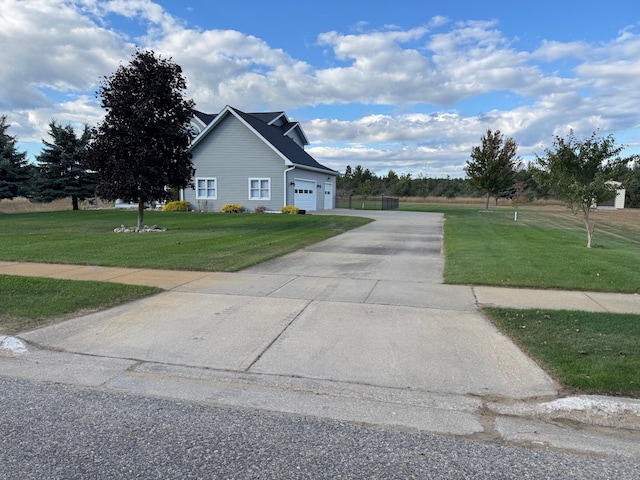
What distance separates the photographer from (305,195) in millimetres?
30875

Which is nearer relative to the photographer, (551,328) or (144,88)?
(551,328)

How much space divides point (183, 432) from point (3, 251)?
36.2 feet

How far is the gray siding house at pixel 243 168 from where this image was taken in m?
28.4

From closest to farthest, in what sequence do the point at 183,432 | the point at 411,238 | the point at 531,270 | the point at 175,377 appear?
1. the point at 183,432
2. the point at 175,377
3. the point at 531,270
4. the point at 411,238

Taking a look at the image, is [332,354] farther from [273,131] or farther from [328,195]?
[328,195]

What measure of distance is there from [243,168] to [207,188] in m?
2.95

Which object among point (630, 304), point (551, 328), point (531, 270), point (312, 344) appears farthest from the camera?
point (531, 270)

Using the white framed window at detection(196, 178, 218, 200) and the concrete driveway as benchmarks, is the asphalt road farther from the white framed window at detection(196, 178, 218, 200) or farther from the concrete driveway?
the white framed window at detection(196, 178, 218, 200)

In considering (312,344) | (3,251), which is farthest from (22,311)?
(3,251)

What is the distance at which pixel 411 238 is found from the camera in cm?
1591

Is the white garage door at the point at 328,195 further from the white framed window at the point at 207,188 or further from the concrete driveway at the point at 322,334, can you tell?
the concrete driveway at the point at 322,334

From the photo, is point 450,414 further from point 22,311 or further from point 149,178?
point 149,178

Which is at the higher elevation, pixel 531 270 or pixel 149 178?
pixel 149 178

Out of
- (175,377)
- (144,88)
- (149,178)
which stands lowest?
(175,377)
